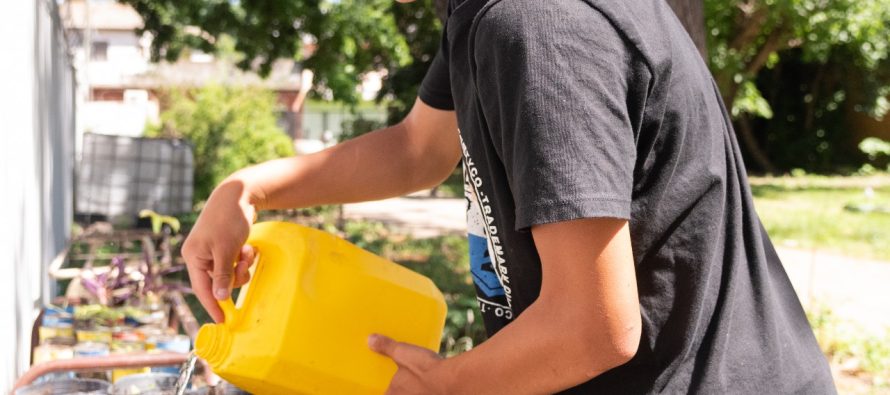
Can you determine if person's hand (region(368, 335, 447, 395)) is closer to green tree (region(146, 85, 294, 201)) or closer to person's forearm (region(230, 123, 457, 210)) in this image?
person's forearm (region(230, 123, 457, 210))

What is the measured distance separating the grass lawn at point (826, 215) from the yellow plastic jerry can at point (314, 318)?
25.7 ft

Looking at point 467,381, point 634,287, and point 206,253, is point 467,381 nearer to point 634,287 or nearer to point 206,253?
point 634,287

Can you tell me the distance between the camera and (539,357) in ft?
3.52

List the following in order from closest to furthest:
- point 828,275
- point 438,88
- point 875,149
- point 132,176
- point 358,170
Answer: point 438,88
point 358,170
point 828,275
point 132,176
point 875,149

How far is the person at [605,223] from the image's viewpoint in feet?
3.32

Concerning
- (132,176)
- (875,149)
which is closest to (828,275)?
(132,176)

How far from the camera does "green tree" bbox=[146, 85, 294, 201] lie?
13.0 metres

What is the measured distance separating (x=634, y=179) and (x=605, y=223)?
0.38ft

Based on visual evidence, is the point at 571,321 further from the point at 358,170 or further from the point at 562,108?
the point at 358,170

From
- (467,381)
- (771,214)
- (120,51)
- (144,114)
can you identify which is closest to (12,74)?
(467,381)

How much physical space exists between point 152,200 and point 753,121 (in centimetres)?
1690

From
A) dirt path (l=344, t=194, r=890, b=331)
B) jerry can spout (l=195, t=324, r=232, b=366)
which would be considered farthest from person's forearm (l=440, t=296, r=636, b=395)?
dirt path (l=344, t=194, r=890, b=331)

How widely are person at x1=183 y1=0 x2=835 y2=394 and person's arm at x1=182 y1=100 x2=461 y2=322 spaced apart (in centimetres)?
36

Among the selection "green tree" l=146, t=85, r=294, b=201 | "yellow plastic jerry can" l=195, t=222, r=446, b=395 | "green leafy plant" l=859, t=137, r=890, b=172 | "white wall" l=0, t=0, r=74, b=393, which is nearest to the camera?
"yellow plastic jerry can" l=195, t=222, r=446, b=395
